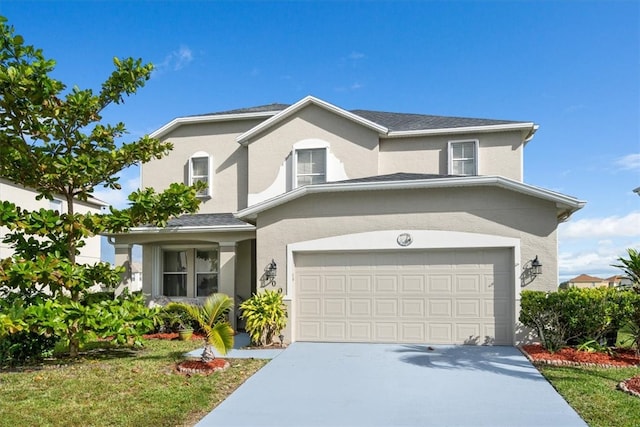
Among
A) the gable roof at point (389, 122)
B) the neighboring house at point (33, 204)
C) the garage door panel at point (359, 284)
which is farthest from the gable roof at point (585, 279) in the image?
the neighboring house at point (33, 204)

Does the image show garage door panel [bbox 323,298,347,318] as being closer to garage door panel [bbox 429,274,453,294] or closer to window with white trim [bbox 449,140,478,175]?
garage door panel [bbox 429,274,453,294]

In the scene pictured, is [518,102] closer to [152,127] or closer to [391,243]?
[391,243]

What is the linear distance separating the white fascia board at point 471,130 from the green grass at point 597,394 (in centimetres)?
875

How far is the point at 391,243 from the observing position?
11125 millimetres

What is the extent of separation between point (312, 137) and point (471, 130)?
5.56 meters

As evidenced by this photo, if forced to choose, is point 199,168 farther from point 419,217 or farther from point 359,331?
point 419,217

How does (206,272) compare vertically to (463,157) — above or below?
below

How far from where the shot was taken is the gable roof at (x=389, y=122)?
15.0 metres

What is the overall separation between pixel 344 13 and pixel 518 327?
10.5 metres

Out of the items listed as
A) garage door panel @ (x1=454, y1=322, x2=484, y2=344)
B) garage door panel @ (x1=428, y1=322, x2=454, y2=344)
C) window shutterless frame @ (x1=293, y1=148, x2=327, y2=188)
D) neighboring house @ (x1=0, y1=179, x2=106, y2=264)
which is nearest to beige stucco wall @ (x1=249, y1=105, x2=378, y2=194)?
window shutterless frame @ (x1=293, y1=148, x2=327, y2=188)

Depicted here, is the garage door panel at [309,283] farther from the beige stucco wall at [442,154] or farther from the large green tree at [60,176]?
the beige stucco wall at [442,154]

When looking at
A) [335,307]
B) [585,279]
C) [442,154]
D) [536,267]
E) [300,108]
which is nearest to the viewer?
[536,267]

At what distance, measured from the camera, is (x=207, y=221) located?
48.5ft

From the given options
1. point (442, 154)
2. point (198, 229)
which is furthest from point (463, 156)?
point (198, 229)
